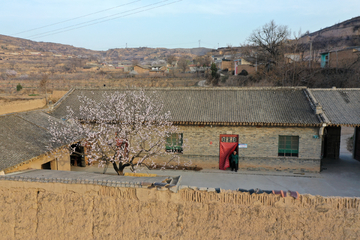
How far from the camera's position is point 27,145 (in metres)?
10.9

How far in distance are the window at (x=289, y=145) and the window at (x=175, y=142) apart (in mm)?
5811

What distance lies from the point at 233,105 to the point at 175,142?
4265mm

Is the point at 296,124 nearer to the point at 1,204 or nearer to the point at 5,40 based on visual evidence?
the point at 1,204

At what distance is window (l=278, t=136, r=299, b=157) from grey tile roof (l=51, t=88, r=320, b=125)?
118 cm

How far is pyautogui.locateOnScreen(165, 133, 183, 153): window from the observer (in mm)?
16061

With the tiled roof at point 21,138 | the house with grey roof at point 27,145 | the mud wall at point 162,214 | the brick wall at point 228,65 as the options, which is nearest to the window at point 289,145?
the mud wall at point 162,214

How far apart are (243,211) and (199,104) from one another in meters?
10.9

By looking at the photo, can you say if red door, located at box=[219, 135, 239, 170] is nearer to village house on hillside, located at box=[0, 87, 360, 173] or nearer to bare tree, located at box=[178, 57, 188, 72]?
village house on hillside, located at box=[0, 87, 360, 173]

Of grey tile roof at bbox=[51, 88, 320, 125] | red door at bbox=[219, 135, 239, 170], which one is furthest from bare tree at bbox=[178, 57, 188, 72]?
red door at bbox=[219, 135, 239, 170]

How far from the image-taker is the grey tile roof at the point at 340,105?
14.6 metres

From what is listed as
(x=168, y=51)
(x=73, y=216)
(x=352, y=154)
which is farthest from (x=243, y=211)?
(x=168, y=51)

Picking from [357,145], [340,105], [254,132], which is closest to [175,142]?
[254,132]

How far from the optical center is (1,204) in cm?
780

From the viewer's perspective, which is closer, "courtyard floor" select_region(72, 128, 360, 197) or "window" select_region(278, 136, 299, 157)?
"courtyard floor" select_region(72, 128, 360, 197)
